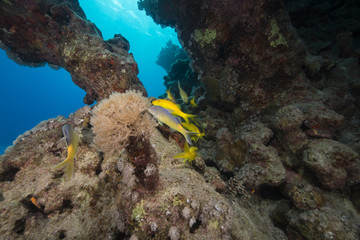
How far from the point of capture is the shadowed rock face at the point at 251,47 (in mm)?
4609

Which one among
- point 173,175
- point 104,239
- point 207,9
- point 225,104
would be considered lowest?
point 104,239

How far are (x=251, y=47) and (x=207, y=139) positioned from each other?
3459 mm

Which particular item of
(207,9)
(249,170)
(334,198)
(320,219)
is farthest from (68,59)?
(334,198)

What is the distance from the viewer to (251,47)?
475 cm

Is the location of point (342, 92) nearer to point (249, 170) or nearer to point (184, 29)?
point (249, 170)

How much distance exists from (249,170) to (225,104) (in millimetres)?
2699

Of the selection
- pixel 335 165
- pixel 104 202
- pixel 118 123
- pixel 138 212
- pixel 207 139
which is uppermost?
pixel 118 123

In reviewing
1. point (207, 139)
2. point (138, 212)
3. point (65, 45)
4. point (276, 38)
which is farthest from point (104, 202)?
point (276, 38)

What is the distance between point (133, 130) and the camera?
182 centimetres

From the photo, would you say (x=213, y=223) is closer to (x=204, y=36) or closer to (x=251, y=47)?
(x=251, y=47)

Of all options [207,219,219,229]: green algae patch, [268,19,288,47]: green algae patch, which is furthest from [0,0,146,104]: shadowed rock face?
[268,19,288,47]: green algae patch

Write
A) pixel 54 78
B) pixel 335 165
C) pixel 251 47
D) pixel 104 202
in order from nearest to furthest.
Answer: pixel 104 202
pixel 335 165
pixel 251 47
pixel 54 78

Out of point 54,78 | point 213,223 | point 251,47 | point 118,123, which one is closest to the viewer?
point 118,123

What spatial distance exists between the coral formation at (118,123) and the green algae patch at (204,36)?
4.58 m
